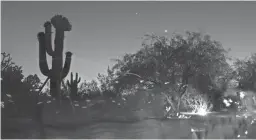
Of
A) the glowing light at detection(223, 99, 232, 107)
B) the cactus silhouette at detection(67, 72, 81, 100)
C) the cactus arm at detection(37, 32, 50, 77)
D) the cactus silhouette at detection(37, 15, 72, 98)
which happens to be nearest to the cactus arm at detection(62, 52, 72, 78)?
the cactus silhouette at detection(37, 15, 72, 98)

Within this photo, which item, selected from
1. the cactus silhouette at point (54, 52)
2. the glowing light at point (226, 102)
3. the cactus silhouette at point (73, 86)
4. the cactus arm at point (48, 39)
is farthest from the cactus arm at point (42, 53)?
the glowing light at point (226, 102)

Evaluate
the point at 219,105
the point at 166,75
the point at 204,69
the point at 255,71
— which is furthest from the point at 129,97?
the point at 255,71

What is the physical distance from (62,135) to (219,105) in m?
15.9

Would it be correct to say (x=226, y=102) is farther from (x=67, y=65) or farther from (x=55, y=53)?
(x=55, y=53)

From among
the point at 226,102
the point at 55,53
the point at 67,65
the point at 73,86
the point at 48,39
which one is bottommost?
the point at 226,102

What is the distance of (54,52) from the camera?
1683 cm

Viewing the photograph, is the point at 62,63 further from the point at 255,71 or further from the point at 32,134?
the point at 255,71

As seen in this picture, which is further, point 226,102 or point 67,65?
point 226,102

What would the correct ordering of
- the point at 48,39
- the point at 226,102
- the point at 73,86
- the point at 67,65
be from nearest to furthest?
the point at 48,39 < the point at 67,65 < the point at 73,86 < the point at 226,102

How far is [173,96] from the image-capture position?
2422cm

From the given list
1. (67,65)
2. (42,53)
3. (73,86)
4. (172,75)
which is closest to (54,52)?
(42,53)

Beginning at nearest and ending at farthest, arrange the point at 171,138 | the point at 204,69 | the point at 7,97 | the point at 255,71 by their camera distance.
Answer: the point at 171,138, the point at 7,97, the point at 204,69, the point at 255,71

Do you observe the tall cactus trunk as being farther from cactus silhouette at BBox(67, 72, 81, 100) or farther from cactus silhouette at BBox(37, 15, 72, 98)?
cactus silhouette at BBox(67, 72, 81, 100)

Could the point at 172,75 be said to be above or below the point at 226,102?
above
